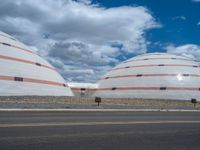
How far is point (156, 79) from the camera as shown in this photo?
50.8 m

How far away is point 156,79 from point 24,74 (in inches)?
929

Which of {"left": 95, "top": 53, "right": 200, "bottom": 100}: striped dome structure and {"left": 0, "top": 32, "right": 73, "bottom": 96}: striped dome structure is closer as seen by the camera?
{"left": 0, "top": 32, "right": 73, "bottom": 96}: striped dome structure

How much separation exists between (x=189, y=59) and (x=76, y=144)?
2125 inches

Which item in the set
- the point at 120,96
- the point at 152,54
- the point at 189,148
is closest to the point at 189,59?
the point at 152,54

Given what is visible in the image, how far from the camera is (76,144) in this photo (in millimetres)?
7148

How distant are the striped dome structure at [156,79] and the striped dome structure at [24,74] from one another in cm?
1289

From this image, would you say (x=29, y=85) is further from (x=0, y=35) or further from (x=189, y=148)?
(x=189, y=148)

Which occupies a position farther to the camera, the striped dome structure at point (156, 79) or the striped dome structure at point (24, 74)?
the striped dome structure at point (156, 79)

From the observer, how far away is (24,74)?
123ft

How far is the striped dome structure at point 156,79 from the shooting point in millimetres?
49969

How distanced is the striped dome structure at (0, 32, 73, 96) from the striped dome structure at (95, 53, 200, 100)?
12.9 m

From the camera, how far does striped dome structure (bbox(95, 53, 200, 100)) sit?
50.0m

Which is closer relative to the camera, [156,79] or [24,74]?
[24,74]

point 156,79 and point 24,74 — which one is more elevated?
point 156,79
